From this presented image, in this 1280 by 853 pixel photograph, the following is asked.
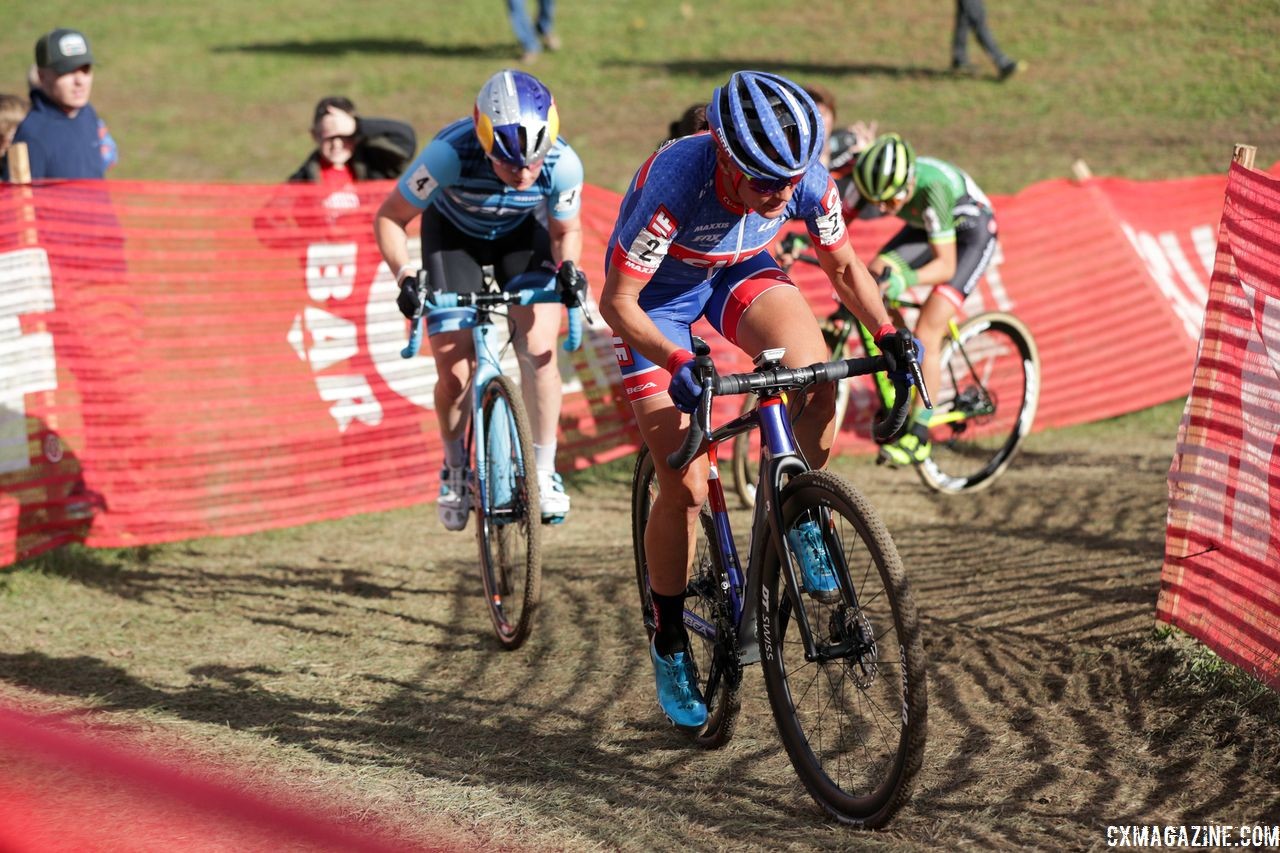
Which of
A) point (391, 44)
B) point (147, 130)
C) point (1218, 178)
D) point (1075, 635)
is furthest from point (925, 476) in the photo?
point (391, 44)

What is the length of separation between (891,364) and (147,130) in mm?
18697

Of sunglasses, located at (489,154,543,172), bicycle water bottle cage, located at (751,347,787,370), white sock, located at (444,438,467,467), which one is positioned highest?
sunglasses, located at (489,154,543,172)

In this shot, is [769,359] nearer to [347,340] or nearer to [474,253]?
[474,253]

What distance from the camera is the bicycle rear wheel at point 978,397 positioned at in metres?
8.02

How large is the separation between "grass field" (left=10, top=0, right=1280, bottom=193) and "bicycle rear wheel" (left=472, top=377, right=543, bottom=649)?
442 inches

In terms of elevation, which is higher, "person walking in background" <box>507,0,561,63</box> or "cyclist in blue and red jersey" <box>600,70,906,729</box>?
"person walking in background" <box>507,0,561,63</box>

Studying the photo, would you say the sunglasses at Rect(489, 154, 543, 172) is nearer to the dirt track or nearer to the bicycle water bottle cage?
the bicycle water bottle cage

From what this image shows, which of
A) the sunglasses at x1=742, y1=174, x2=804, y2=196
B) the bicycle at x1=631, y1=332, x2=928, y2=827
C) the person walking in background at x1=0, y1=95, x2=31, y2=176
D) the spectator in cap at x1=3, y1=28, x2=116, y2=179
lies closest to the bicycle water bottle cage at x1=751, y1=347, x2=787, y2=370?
the bicycle at x1=631, y1=332, x2=928, y2=827

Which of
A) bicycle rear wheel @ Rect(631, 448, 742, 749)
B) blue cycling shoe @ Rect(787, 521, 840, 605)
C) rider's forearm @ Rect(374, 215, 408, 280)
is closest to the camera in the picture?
blue cycling shoe @ Rect(787, 521, 840, 605)

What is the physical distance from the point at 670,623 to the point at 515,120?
213 centimetres

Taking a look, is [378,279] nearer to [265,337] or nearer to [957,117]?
[265,337]

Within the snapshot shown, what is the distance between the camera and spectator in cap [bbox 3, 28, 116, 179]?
780 cm

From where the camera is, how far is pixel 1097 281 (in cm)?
1002

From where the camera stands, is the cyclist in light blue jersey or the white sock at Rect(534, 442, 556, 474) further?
the white sock at Rect(534, 442, 556, 474)
